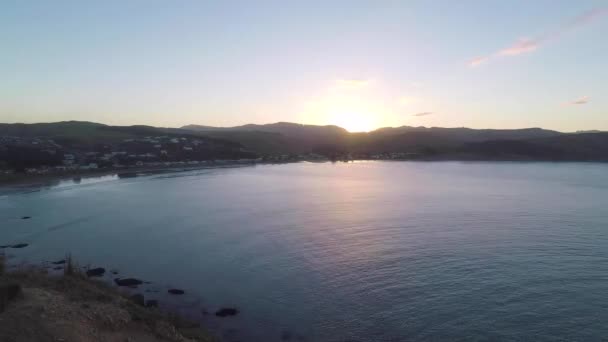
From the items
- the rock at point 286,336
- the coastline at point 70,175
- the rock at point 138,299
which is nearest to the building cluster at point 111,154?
the coastline at point 70,175

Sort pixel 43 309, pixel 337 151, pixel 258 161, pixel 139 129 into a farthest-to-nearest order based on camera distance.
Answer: pixel 337 151, pixel 139 129, pixel 258 161, pixel 43 309

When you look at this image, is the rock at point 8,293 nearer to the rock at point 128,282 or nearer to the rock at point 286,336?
the rock at point 128,282

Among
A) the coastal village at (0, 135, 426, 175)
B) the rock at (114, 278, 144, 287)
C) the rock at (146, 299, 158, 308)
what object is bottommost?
the rock at (114, 278, 144, 287)

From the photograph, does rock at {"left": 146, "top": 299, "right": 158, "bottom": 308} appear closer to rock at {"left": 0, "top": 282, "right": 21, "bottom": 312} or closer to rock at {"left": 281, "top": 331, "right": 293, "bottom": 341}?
rock at {"left": 0, "top": 282, "right": 21, "bottom": 312}

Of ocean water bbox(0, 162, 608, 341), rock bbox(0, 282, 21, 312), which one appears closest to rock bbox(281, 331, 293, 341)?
ocean water bbox(0, 162, 608, 341)

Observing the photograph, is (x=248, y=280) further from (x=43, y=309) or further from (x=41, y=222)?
(x=41, y=222)

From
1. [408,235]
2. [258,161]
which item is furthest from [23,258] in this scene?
[258,161]
